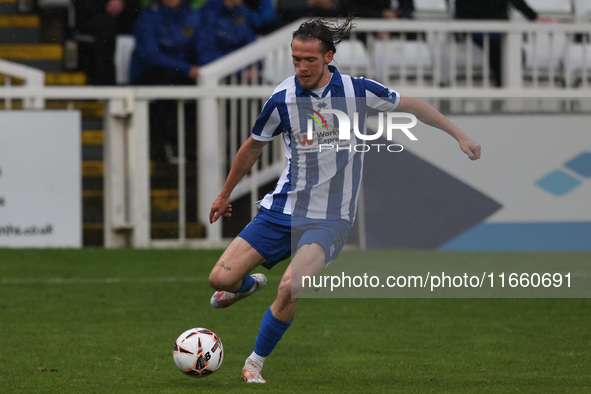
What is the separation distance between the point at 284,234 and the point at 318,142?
53 cm

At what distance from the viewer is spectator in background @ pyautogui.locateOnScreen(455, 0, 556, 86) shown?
12.9 m

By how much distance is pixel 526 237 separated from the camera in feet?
36.0

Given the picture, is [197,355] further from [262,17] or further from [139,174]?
[262,17]

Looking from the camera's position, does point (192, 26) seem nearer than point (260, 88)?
No

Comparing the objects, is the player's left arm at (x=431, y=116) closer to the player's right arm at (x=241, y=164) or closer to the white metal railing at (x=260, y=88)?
the player's right arm at (x=241, y=164)

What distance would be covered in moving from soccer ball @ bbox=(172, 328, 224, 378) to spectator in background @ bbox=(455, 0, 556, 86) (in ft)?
26.6

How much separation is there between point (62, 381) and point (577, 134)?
7157mm

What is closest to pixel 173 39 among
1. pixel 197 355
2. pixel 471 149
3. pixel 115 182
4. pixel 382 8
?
pixel 115 182

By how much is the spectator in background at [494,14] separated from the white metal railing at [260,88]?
0.13 meters

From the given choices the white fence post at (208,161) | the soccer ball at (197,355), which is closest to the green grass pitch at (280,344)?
the soccer ball at (197,355)

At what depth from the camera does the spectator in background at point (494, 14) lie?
12945 mm

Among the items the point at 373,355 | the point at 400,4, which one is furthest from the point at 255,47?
the point at 373,355

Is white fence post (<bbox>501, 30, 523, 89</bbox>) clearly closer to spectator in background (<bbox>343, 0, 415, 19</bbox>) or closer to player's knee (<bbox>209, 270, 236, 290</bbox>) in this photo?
spectator in background (<bbox>343, 0, 415, 19</bbox>)

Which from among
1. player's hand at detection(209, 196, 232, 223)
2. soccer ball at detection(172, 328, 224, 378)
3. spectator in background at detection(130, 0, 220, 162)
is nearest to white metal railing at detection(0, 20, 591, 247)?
spectator in background at detection(130, 0, 220, 162)
